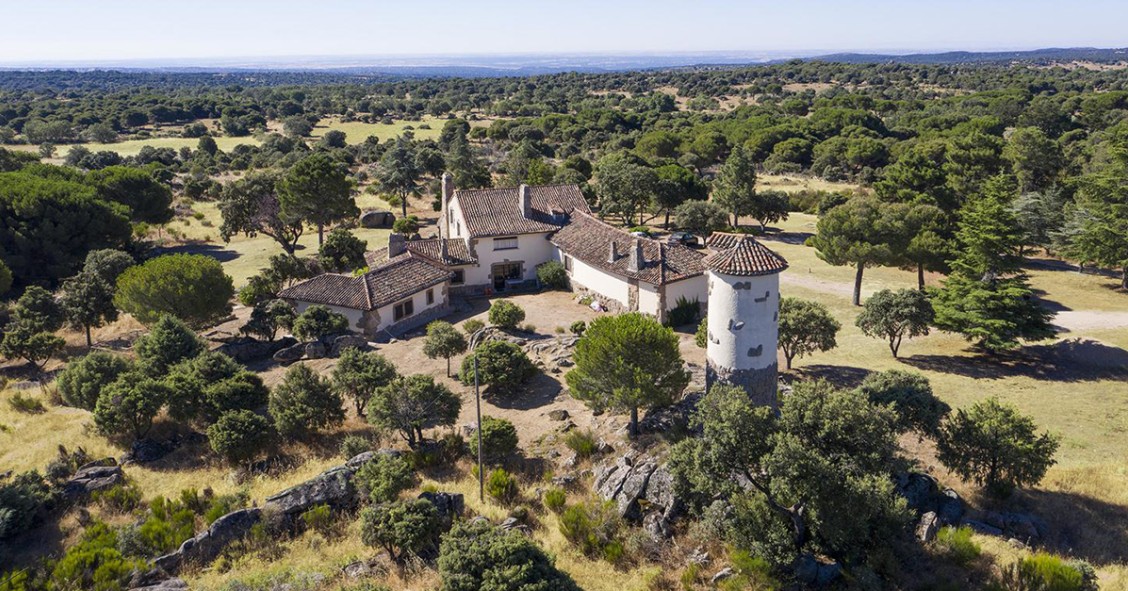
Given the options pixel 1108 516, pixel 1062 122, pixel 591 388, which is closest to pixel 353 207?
pixel 591 388

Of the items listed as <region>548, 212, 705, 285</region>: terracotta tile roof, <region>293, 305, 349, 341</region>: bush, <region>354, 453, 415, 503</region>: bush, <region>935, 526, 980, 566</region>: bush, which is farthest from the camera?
<region>548, 212, 705, 285</region>: terracotta tile roof

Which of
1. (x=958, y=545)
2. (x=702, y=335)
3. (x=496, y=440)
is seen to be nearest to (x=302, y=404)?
(x=496, y=440)

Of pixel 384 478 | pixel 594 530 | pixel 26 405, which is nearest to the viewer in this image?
pixel 594 530

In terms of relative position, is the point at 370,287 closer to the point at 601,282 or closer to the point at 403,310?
the point at 403,310

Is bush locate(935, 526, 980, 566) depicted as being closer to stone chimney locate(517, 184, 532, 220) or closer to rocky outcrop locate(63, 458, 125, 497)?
rocky outcrop locate(63, 458, 125, 497)

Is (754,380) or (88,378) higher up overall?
(754,380)

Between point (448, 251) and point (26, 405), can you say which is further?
point (448, 251)

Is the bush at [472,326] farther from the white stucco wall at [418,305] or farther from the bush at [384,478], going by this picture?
the bush at [384,478]

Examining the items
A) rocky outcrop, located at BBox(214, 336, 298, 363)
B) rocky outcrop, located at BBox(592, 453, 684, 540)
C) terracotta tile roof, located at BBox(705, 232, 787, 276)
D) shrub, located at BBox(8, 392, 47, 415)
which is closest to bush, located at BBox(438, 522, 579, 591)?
rocky outcrop, located at BBox(592, 453, 684, 540)
